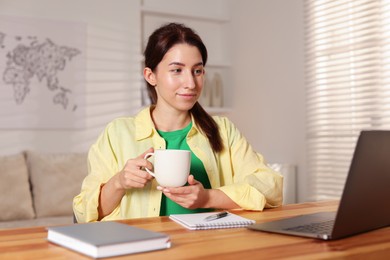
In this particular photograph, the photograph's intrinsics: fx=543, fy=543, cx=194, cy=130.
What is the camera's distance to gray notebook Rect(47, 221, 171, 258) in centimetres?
85

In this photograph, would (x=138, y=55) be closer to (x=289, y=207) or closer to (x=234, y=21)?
(x=234, y=21)

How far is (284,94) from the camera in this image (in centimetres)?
389

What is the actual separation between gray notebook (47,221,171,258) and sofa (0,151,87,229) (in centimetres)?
247

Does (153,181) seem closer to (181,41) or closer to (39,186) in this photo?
(181,41)

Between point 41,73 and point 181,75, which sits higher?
point 41,73

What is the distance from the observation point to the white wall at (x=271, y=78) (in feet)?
12.4

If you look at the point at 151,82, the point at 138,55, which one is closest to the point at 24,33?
the point at 138,55

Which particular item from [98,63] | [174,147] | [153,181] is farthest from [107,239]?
[98,63]

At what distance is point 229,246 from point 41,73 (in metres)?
3.14

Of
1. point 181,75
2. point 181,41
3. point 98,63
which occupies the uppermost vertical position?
point 98,63

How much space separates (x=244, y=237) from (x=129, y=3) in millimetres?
3339

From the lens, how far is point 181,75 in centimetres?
163

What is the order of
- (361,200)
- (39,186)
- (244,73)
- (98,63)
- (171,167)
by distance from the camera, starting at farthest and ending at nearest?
(244,73) < (98,63) < (39,186) < (171,167) < (361,200)

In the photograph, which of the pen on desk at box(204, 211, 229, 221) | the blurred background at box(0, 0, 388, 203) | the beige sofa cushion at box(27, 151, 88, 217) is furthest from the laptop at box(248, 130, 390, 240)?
the beige sofa cushion at box(27, 151, 88, 217)
